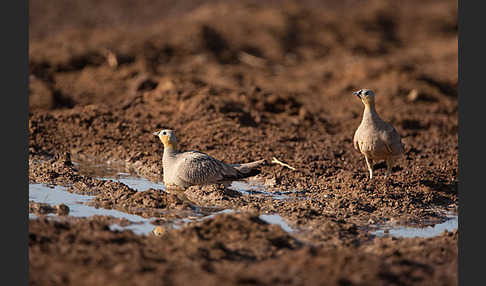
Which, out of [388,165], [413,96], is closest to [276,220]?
[388,165]

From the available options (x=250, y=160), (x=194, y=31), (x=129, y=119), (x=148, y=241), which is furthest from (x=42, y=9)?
(x=148, y=241)

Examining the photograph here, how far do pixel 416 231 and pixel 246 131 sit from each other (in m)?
5.59

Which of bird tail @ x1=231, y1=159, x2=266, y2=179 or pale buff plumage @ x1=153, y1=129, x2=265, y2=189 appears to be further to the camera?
bird tail @ x1=231, y1=159, x2=266, y2=179

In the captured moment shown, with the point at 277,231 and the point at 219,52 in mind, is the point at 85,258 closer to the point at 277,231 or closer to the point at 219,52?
the point at 277,231

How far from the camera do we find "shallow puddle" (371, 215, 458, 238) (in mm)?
7180

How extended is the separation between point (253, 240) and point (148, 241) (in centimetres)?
103

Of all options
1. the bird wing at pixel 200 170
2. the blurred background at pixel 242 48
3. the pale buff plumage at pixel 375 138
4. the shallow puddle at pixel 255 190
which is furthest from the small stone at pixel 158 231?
the blurred background at pixel 242 48

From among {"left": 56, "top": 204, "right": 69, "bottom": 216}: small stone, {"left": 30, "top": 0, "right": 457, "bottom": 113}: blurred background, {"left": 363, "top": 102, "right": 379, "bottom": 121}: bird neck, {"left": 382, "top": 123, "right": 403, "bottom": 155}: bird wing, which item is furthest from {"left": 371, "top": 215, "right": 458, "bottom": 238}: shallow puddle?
{"left": 30, "top": 0, "right": 457, "bottom": 113}: blurred background

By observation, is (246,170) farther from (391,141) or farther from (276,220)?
(391,141)

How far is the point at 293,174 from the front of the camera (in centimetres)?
977

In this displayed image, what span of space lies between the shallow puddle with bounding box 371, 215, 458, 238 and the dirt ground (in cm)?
21

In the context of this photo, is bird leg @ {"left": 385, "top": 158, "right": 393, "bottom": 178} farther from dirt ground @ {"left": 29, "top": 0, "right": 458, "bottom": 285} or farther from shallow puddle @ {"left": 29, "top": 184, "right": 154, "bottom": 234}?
shallow puddle @ {"left": 29, "top": 184, "right": 154, "bottom": 234}

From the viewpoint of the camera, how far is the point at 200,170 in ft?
27.7

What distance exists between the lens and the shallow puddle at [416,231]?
7180mm
